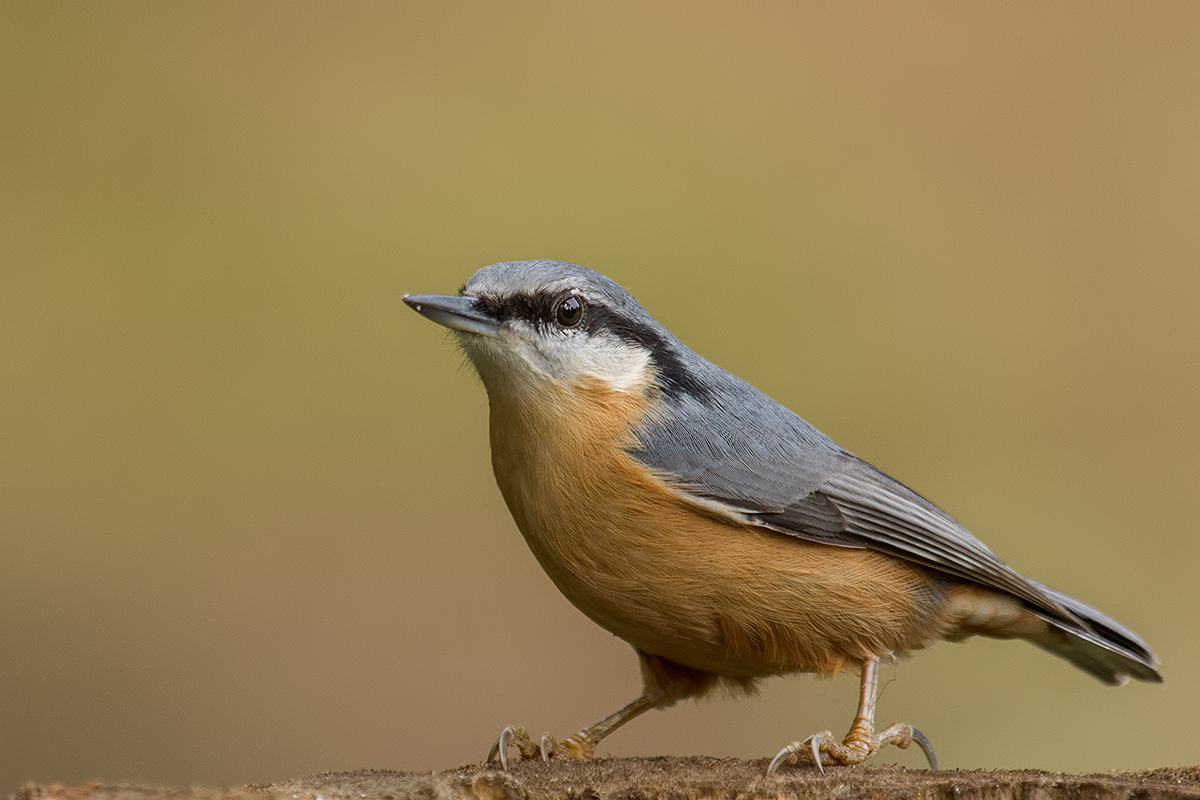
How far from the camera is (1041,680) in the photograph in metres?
6.63

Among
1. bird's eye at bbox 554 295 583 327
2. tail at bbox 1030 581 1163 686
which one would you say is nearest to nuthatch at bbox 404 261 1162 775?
bird's eye at bbox 554 295 583 327

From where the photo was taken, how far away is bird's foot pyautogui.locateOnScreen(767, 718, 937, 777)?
10.8ft

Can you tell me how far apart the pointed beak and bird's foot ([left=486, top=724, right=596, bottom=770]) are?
49.5 inches

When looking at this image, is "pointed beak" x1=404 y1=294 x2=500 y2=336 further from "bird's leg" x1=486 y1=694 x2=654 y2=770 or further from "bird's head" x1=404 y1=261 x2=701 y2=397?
"bird's leg" x1=486 y1=694 x2=654 y2=770

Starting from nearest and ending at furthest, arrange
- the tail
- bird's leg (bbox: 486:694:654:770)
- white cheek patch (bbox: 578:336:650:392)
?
white cheek patch (bbox: 578:336:650:392) → bird's leg (bbox: 486:694:654:770) → the tail

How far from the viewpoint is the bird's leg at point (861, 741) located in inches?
131

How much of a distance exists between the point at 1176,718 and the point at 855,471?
127 inches

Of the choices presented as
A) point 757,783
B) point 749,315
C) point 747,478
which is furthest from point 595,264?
point 757,783

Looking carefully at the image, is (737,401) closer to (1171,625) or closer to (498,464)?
(498,464)

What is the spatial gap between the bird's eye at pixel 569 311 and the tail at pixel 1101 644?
1.86 metres

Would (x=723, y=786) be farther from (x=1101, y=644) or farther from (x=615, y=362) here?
(x=1101, y=644)

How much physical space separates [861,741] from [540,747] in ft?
3.42

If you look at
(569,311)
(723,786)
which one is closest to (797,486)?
(569,311)

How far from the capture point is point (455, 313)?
347cm
